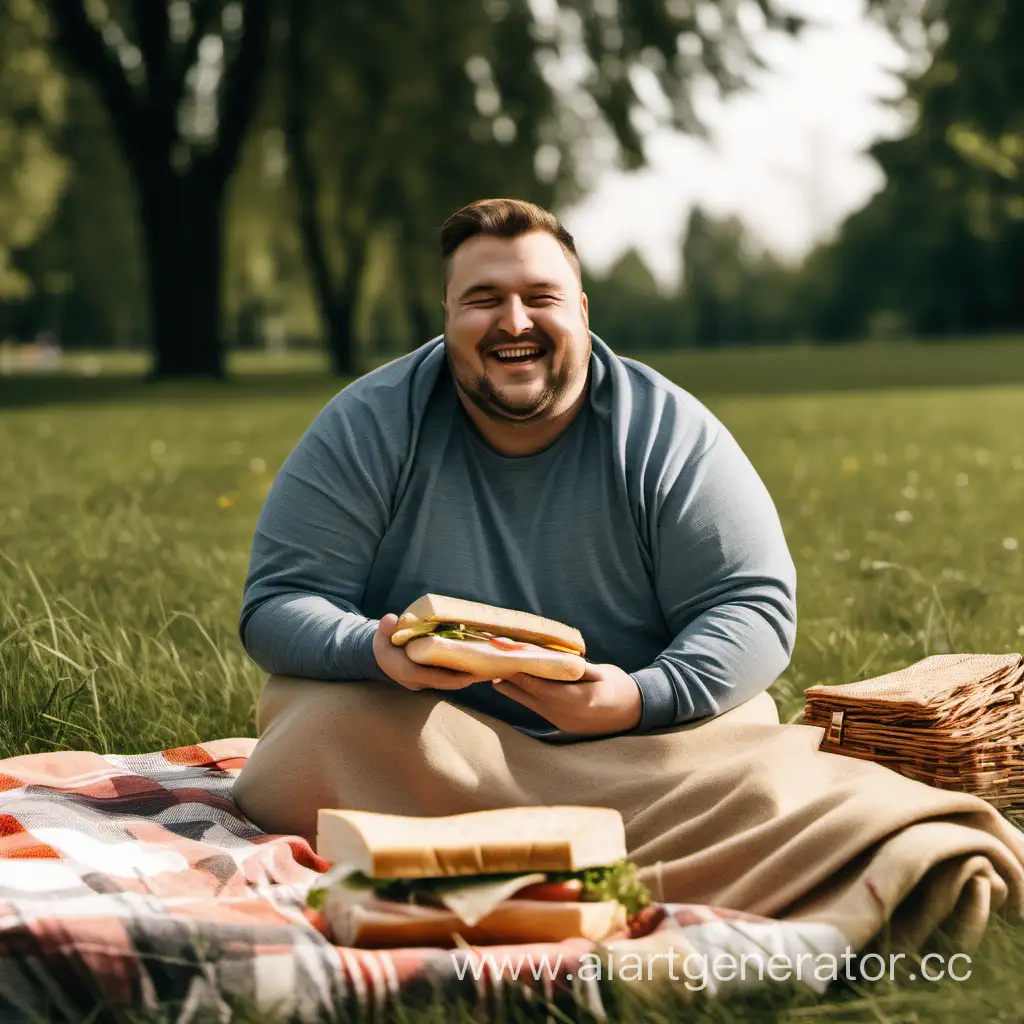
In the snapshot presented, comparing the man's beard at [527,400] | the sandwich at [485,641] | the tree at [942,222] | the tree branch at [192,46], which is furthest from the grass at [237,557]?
the tree at [942,222]

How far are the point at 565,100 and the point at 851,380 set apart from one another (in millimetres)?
5784

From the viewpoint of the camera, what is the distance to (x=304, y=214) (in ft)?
82.3

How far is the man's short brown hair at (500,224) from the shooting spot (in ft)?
11.9

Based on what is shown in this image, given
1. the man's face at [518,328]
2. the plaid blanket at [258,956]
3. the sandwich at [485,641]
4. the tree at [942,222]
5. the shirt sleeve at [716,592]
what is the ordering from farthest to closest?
the tree at [942,222] < the man's face at [518,328] < the shirt sleeve at [716,592] < the sandwich at [485,641] < the plaid blanket at [258,956]

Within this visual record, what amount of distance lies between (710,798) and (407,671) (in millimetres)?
695

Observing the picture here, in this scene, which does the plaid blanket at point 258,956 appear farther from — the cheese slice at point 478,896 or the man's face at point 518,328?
the man's face at point 518,328

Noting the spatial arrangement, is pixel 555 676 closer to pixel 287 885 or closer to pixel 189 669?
pixel 287 885

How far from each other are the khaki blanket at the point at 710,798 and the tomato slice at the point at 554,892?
30 centimetres

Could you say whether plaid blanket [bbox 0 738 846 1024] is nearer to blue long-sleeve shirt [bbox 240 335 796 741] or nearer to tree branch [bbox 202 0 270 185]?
blue long-sleeve shirt [bbox 240 335 796 741]

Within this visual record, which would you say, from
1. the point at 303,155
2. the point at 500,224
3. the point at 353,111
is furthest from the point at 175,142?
the point at 500,224

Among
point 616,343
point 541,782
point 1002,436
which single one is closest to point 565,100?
point 1002,436

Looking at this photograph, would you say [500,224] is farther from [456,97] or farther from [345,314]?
[345,314]

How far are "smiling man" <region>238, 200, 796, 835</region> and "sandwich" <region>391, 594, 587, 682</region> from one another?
0.21 m

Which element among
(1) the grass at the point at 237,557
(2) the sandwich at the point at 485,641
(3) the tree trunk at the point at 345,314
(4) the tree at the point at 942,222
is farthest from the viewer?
(3) the tree trunk at the point at 345,314
